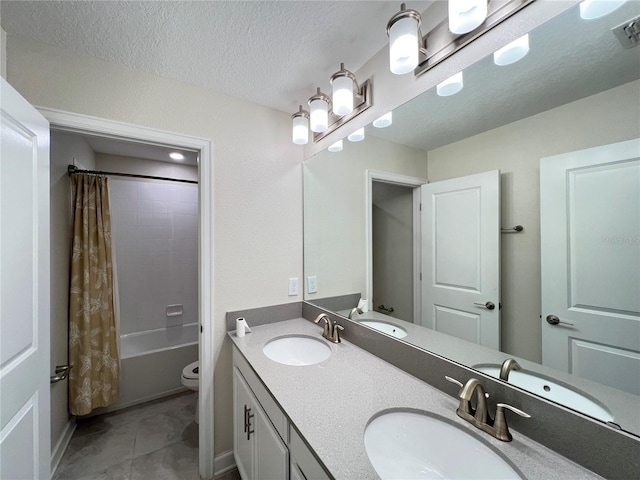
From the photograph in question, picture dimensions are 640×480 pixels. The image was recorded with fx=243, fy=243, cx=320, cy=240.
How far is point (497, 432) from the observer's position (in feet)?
2.16

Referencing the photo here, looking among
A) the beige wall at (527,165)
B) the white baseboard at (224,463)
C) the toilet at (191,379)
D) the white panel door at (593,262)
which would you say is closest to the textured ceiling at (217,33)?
the beige wall at (527,165)

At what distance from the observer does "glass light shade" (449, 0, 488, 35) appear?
0.72 metres

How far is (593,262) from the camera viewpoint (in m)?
0.63

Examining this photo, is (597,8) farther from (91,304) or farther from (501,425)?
(91,304)

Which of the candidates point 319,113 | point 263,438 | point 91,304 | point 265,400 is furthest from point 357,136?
point 91,304

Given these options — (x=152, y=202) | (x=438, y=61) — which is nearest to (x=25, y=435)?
(x=438, y=61)

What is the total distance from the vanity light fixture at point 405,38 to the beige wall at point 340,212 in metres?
0.36

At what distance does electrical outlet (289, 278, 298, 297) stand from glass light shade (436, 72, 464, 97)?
4.52 feet

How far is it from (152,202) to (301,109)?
2.35 m

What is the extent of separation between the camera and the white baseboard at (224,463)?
1527mm

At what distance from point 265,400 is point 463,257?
992 mm

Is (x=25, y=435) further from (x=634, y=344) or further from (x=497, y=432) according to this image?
(x=634, y=344)

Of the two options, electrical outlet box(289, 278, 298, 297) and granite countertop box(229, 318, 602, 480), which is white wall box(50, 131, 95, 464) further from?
electrical outlet box(289, 278, 298, 297)

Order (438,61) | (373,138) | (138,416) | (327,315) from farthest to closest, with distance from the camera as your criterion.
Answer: (138,416) < (327,315) < (373,138) < (438,61)
